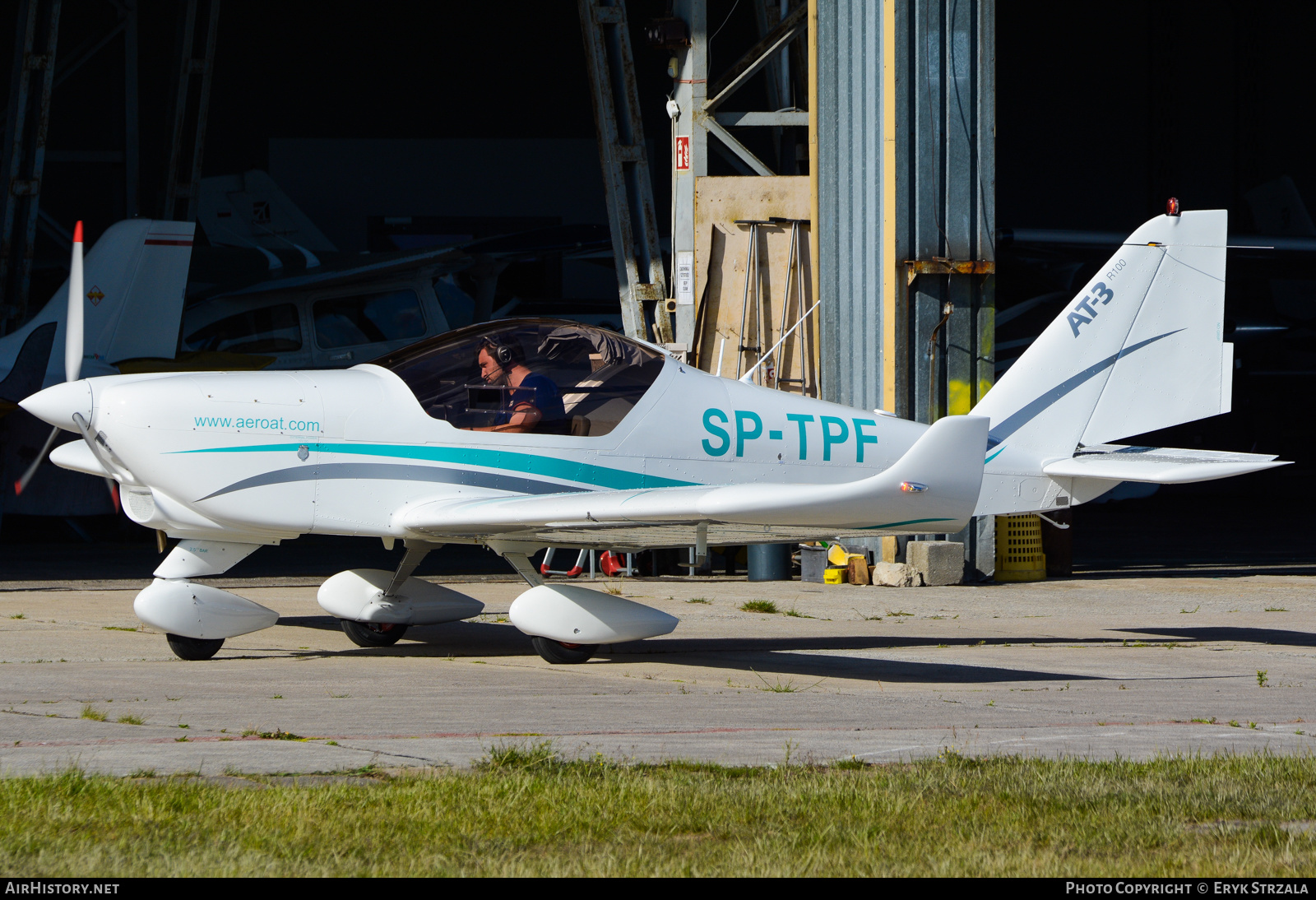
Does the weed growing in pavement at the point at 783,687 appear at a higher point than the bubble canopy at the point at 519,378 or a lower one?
lower

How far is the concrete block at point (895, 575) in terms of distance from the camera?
13.5 m

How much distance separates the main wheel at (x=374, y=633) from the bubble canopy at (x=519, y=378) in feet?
5.02

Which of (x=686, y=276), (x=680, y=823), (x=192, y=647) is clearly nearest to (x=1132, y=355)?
(x=686, y=276)

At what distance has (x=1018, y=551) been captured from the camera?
1420 cm

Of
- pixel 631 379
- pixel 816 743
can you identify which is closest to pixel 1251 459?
pixel 631 379

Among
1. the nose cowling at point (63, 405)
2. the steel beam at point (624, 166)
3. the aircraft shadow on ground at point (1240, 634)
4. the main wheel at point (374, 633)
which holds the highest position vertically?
the steel beam at point (624, 166)

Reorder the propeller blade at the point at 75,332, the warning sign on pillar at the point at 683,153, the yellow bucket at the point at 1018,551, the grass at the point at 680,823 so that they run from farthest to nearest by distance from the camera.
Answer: the warning sign on pillar at the point at 683,153
the yellow bucket at the point at 1018,551
the propeller blade at the point at 75,332
the grass at the point at 680,823

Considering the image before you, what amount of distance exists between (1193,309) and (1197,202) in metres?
21.7

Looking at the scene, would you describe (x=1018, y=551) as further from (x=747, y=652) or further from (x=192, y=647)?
(x=192, y=647)

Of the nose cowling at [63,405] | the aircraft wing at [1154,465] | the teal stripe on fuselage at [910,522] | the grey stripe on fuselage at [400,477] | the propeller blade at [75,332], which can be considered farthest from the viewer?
the aircraft wing at [1154,465]

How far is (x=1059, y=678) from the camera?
7.86 m

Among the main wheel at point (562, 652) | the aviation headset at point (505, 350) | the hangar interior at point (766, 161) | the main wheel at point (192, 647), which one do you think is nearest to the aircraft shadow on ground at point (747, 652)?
the main wheel at point (562, 652)

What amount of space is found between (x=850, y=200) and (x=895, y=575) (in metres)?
3.67

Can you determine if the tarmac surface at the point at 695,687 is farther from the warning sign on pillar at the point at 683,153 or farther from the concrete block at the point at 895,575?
the warning sign on pillar at the point at 683,153
